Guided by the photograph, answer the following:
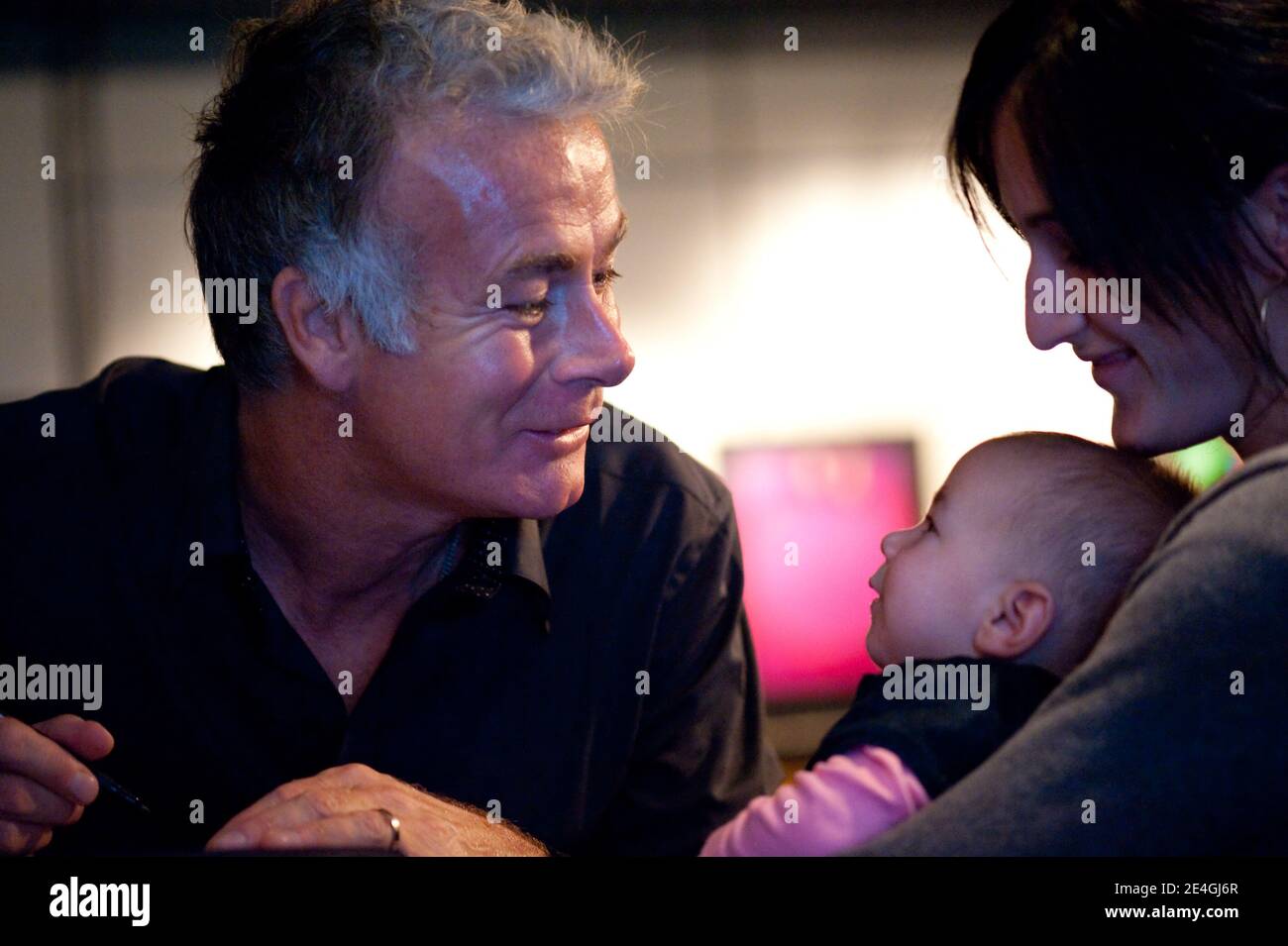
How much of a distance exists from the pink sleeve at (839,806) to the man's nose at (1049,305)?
1.31 feet

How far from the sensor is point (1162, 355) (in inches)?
38.3

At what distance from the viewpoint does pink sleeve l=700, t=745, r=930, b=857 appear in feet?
2.92

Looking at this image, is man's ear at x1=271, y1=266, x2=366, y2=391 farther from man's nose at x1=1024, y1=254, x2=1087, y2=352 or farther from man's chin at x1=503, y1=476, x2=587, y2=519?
man's nose at x1=1024, y1=254, x2=1087, y2=352

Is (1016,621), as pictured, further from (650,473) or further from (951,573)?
(650,473)

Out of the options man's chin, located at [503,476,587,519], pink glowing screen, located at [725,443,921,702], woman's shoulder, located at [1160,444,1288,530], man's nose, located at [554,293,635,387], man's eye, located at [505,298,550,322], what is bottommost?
pink glowing screen, located at [725,443,921,702]

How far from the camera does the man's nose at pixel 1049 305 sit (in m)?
1.02

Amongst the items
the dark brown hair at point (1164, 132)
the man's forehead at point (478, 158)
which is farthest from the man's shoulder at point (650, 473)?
the dark brown hair at point (1164, 132)

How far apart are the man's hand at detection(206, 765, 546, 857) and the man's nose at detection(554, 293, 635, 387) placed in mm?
440

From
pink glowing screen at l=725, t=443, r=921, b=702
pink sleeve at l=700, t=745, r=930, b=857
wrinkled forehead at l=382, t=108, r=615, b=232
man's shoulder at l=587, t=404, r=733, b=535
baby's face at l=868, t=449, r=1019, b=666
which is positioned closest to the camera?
pink sleeve at l=700, t=745, r=930, b=857

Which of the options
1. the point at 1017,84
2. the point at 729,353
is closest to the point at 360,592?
the point at 1017,84

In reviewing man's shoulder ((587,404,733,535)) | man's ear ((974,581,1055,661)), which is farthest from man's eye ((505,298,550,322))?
man's ear ((974,581,1055,661))

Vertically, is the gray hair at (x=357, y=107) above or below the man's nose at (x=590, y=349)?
above

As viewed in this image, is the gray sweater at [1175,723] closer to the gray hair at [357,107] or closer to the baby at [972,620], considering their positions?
the baby at [972,620]

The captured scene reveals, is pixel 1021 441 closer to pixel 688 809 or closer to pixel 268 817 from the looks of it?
pixel 688 809
